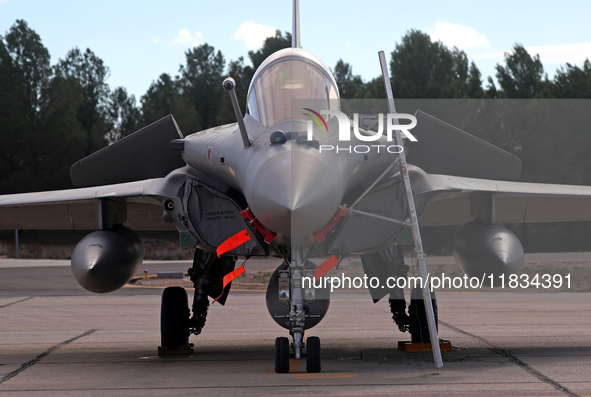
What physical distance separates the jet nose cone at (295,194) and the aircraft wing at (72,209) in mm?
3582

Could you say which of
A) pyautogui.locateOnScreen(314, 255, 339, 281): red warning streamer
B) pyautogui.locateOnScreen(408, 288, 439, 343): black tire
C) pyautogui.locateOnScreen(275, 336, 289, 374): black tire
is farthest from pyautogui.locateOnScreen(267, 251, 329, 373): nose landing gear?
pyautogui.locateOnScreen(408, 288, 439, 343): black tire

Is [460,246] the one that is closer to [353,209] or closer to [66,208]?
[353,209]

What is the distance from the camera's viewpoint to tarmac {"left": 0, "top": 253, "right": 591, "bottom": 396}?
7652 mm

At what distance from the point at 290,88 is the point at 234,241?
1.71 metres

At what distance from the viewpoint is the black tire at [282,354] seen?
779 centimetres

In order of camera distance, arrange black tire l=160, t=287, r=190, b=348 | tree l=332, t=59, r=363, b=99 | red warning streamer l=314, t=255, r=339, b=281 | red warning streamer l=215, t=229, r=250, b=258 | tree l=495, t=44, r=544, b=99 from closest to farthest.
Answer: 1. red warning streamer l=314, t=255, r=339, b=281
2. red warning streamer l=215, t=229, r=250, b=258
3. black tire l=160, t=287, r=190, b=348
4. tree l=495, t=44, r=544, b=99
5. tree l=332, t=59, r=363, b=99

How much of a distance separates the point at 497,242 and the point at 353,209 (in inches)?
108

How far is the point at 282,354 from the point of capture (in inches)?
310

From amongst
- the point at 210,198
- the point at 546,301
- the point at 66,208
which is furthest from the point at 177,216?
the point at 546,301

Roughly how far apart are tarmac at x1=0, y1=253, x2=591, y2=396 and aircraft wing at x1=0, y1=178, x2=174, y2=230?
1904 mm

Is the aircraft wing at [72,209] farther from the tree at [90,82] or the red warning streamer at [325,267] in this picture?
the tree at [90,82]

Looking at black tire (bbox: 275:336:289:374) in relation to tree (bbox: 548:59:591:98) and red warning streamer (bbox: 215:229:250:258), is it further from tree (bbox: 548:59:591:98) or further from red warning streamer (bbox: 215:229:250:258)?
tree (bbox: 548:59:591:98)

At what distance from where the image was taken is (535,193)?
1038cm

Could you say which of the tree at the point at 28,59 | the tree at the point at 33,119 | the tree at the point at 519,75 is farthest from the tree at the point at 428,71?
the tree at the point at 28,59
